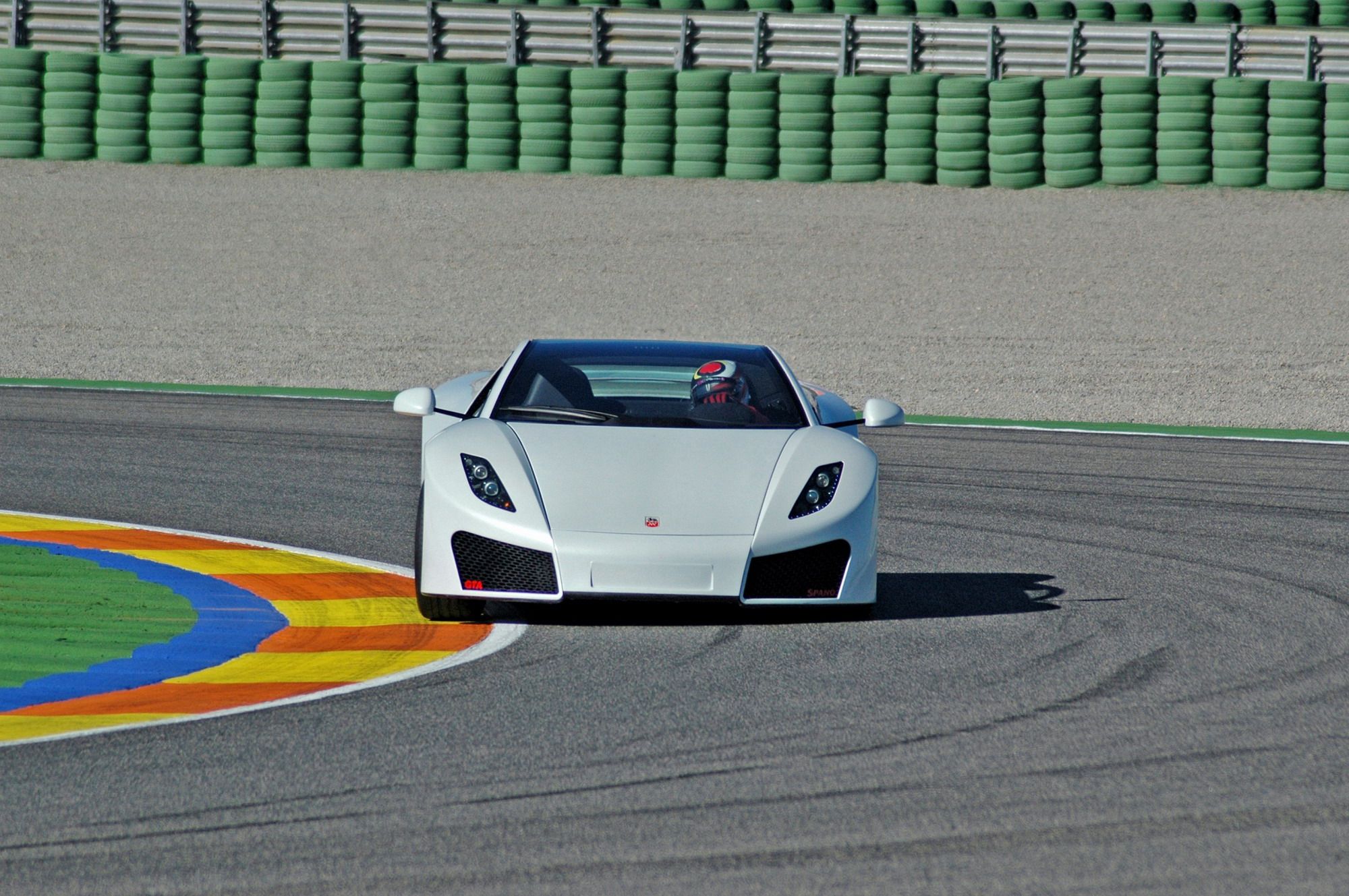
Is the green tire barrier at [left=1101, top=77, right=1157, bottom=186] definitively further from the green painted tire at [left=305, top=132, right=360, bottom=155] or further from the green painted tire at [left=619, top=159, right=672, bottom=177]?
the green painted tire at [left=305, top=132, right=360, bottom=155]

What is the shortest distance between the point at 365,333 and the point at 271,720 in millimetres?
14921

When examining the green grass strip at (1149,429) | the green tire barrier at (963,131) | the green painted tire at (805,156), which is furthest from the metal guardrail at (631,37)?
the green grass strip at (1149,429)

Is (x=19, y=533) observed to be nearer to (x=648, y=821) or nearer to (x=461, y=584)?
(x=461, y=584)

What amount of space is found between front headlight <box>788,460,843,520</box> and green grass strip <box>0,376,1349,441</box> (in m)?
7.94

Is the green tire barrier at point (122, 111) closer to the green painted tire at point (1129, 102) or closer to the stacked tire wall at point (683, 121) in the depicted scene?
the stacked tire wall at point (683, 121)

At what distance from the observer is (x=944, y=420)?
1566 cm

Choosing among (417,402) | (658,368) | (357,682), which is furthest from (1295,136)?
(357,682)

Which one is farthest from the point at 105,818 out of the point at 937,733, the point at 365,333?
the point at 365,333

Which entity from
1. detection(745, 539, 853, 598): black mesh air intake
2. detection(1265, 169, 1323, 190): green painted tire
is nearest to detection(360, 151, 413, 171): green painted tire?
detection(1265, 169, 1323, 190): green painted tire

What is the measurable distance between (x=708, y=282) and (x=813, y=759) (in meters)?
17.7

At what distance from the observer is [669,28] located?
2961 cm

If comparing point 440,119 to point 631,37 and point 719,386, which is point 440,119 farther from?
point 719,386

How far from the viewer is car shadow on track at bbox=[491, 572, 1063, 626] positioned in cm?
726

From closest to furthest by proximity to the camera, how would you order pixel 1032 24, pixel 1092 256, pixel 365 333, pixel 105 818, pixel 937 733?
pixel 105 818 → pixel 937 733 → pixel 365 333 → pixel 1092 256 → pixel 1032 24
